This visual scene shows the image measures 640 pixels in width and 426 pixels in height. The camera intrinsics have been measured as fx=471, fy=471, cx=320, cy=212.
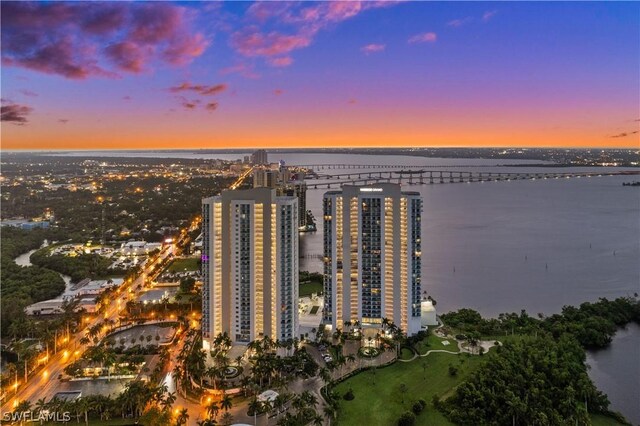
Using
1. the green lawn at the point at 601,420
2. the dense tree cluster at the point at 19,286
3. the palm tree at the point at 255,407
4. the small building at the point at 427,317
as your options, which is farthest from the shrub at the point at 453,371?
the dense tree cluster at the point at 19,286

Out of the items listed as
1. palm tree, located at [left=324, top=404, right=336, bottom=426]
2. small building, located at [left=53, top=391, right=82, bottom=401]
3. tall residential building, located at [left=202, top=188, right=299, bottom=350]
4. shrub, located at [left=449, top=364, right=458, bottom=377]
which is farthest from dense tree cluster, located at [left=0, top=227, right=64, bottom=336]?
shrub, located at [left=449, top=364, right=458, bottom=377]

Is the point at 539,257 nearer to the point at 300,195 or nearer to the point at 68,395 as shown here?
the point at 300,195

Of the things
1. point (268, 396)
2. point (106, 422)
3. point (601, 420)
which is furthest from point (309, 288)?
point (601, 420)

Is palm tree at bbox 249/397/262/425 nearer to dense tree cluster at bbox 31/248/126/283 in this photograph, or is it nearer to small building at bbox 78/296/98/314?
small building at bbox 78/296/98/314

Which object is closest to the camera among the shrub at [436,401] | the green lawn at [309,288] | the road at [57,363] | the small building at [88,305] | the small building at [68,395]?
the shrub at [436,401]

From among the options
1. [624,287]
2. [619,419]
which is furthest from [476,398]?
[624,287]

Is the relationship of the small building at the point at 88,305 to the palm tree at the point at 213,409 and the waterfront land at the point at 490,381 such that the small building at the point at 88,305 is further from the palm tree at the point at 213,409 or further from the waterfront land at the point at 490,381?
the waterfront land at the point at 490,381
